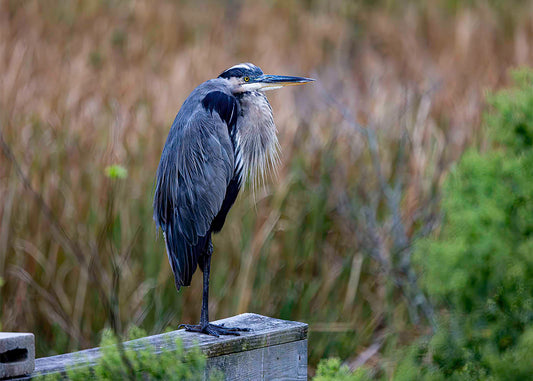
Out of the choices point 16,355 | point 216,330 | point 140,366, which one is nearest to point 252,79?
point 216,330

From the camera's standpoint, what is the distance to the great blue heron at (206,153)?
2383mm

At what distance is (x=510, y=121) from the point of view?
1600 millimetres

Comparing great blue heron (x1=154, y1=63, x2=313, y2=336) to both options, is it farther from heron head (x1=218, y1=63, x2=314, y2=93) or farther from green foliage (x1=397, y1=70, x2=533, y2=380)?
green foliage (x1=397, y1=70, x2=533, y2=380)

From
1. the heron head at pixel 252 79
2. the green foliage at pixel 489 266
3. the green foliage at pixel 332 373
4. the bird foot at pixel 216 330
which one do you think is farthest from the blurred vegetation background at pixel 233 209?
the green foliage at pixel 489 266

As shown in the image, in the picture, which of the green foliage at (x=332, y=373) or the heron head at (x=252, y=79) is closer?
the green foliage at (x=332, y=373)

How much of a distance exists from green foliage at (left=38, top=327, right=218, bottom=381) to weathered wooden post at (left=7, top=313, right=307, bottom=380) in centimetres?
4

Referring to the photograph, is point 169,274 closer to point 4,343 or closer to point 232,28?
point 4,343

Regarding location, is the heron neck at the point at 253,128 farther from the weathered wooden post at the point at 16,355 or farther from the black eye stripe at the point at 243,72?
the weathered wooden post at the point at 16,355

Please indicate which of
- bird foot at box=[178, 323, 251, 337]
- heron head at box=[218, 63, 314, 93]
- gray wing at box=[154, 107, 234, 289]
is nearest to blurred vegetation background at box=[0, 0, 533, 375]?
gray wing at box=[154, 107, 234, 289]

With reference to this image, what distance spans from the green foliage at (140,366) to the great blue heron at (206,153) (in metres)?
0.60

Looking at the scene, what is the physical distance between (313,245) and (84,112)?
163 centimetres

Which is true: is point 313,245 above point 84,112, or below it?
below

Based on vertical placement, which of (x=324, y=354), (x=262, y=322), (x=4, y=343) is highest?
(x=4, y=343)

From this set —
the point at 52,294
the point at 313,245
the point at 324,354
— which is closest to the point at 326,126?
the point at 313,245
